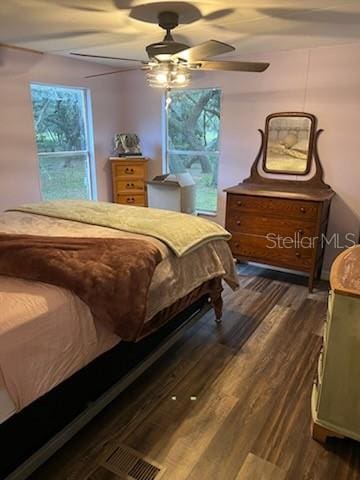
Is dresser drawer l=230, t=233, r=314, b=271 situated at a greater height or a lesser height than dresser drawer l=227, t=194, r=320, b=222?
lesser

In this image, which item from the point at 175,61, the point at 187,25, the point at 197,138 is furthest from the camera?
the point at 197,138

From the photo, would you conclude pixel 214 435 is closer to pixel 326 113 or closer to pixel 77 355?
pixel 77 355

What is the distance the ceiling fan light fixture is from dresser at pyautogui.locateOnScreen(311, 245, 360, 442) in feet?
5.38

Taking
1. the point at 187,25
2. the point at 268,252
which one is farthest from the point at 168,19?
the point at 268,252

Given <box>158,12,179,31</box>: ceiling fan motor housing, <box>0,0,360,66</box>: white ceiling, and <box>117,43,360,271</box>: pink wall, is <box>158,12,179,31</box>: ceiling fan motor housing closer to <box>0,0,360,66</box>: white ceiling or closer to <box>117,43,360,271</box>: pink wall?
<box>0,0,360,66</box>: white ceiling

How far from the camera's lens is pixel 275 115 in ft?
12.0

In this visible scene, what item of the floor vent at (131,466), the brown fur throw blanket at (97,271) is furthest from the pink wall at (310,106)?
the floor vent at (131,466)

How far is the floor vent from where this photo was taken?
1.58 metres

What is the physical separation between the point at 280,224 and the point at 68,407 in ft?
8.11

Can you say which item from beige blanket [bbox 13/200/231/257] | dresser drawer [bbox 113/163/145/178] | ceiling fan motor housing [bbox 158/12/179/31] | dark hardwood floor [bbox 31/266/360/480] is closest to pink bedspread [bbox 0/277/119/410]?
dark hardwood floor [bbox 31/266/360/480]

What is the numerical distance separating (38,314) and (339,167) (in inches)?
123

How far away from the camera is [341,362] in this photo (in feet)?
5.23

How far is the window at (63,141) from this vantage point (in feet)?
12.8

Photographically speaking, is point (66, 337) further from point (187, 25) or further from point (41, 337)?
point (187, 25)
